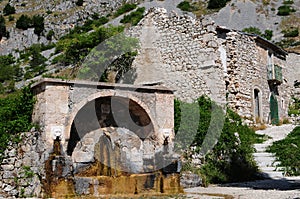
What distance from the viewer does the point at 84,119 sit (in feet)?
41.3

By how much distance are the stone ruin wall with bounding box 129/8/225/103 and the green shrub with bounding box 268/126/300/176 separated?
3.26 metres

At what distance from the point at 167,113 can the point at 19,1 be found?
76.1 meters

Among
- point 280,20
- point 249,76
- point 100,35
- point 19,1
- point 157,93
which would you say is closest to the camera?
point 157,93

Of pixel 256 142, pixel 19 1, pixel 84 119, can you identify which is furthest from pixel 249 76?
pixel 19 1

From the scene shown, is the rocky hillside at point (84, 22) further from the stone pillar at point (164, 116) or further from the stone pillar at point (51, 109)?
the stone pillar at point (51, 109)

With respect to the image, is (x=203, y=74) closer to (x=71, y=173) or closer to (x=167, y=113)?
(x=167, y=113)

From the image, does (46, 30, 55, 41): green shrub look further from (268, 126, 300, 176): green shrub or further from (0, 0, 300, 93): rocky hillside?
(268, 126, 300, 176): green shrub

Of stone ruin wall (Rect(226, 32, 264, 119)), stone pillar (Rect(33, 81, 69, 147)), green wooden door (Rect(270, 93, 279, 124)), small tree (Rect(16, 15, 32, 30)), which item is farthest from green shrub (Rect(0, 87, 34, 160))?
small tree (Rect(16, 15, 32, 30))

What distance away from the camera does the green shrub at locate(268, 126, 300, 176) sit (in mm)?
13828

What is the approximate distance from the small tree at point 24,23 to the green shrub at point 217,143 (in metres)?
55.4

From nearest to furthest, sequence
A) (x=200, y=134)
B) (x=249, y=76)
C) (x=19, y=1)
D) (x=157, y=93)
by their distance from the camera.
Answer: (x=157, y=93) → (x=200, y=134) → (x=249, y=76) → (x=19, y=1)

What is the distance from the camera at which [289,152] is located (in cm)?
1457

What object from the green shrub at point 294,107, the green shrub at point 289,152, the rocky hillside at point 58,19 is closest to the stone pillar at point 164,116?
the green shrub at point 289,152

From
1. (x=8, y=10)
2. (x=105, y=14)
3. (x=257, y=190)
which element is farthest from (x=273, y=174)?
(x=8, y=10)
